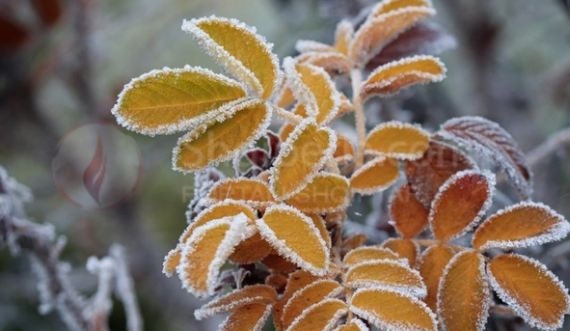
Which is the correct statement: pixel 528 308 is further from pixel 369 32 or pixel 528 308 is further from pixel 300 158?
pixel 369 32

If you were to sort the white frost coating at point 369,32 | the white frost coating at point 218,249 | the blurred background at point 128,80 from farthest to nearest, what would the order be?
the blurred background at point 128,80, the white frost coating at point 369,32, the white frost coating at point 218,249

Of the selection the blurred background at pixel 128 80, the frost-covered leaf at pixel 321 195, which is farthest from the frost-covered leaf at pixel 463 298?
the blurred background at pixel 128 80

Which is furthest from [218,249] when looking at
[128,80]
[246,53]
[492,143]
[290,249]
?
[128,80]

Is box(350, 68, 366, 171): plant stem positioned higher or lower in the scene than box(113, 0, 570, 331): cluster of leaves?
higher

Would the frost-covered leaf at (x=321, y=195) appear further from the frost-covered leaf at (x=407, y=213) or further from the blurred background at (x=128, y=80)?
the blurred background at (x=128, y=80)

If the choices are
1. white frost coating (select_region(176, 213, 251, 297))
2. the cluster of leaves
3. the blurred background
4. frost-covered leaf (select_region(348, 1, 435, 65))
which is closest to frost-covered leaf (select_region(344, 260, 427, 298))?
the cluster of leaves

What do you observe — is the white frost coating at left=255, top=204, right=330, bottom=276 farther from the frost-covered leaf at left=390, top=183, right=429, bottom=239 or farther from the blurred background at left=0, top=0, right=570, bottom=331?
the blurred background at left=0, top=0, right=570, bottom=331
